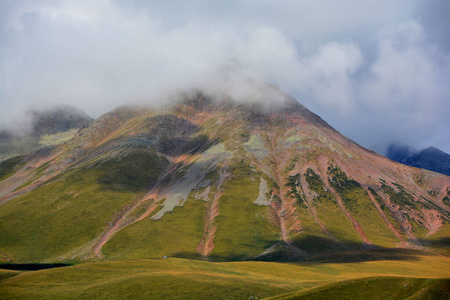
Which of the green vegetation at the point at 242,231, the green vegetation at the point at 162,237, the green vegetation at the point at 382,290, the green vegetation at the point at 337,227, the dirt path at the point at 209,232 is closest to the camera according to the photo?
the green vegetation at the point at 382,290

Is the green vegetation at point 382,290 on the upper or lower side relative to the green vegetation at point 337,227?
upper

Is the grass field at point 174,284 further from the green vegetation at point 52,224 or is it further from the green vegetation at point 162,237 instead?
the green vegetation at point 52,224

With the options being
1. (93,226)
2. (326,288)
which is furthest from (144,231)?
(326,288)

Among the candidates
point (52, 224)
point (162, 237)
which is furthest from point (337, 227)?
point (52, 224)

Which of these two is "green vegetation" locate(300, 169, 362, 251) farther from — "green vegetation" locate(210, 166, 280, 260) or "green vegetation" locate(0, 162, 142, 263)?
"green vegetation" locate(0, 162, 142, 263)

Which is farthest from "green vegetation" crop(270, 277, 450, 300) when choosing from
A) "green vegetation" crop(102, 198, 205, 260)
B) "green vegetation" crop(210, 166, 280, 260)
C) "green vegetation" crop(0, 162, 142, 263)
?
Answer: "green vegetation" crop(0, 162, 142, 263)

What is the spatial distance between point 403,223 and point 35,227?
748 ft

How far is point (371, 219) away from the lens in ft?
633

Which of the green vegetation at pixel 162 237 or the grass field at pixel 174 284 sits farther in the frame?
the green vegetation at pixel 162 237

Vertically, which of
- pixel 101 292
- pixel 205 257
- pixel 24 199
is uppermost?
pixel 24 199

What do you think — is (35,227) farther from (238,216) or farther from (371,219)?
(371,219)

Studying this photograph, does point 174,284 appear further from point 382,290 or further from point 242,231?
point 242,231

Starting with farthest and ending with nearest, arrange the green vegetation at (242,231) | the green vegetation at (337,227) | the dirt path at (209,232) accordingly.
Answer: the green vegetation at (337,227), the dirt path at (209,232), the green vegetation at (242,231)

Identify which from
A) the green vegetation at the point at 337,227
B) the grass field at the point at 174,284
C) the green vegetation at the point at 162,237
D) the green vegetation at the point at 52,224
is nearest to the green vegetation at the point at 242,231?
the green vegetation at the point at 162,237
